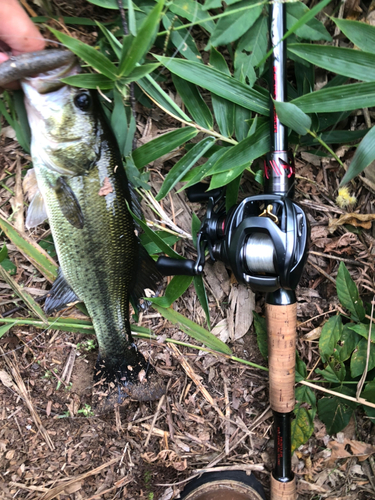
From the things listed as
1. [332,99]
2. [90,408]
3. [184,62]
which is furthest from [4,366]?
[332,99]

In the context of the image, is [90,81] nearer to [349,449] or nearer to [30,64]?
[30,64]

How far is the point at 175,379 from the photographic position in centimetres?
198

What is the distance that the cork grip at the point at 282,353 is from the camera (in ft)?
5.33

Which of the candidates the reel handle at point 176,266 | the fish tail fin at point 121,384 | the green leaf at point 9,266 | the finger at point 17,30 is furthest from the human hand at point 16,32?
the fish tail fin at point 121,384

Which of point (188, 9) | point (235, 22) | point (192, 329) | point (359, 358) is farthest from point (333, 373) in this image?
point (188, 9)

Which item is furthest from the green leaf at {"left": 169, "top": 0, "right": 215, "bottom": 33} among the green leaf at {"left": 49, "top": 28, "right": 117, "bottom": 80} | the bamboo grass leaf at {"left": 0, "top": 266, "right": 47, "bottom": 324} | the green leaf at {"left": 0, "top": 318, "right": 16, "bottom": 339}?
the green leaf at {"left": 0, "top": 318, "right": 16, "bottom": 339}

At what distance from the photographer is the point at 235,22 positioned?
1547mm

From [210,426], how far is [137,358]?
24.0 inches

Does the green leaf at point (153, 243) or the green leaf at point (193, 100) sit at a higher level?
the green leaf at point (193, 100)

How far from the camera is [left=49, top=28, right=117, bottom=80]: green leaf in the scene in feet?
4.58

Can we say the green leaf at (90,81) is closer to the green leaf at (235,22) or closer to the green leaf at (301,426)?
the green leaf at (235,22)

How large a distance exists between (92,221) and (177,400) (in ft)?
3.76

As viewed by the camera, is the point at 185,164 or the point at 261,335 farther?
the point at 261,335

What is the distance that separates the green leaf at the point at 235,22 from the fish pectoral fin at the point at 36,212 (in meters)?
1.13
